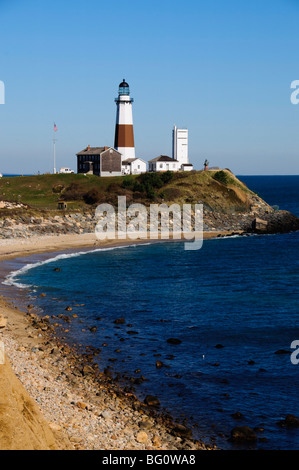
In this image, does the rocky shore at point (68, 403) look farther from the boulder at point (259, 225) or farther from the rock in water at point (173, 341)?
the boulder at point (259, 225)

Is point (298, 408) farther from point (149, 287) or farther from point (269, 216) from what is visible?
point (269, 216)

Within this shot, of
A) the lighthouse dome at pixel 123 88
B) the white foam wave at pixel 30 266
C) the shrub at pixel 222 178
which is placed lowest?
the white foam wave at pixel 30 266

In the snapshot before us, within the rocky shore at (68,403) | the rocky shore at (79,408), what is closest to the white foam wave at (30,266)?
the rocky shore at (68,403)

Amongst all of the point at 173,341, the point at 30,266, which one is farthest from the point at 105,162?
the point at 173,341

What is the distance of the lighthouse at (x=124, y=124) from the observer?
92562mm

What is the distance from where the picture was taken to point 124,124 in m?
92.8

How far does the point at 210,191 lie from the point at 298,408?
67.7 meters

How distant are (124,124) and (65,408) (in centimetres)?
7969

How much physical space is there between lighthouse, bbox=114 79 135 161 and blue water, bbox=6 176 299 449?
1681 inches

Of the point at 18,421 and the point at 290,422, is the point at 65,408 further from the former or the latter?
the point at 290,422

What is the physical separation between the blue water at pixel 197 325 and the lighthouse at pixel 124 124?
42690 mm

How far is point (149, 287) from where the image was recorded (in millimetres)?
39719

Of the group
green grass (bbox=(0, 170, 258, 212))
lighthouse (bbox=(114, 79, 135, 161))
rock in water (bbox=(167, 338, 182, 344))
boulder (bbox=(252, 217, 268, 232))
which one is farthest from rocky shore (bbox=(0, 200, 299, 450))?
lighthouse (bbox=(114, 79, 135, 161))

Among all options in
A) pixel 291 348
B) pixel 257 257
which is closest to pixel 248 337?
pixel 291 348
